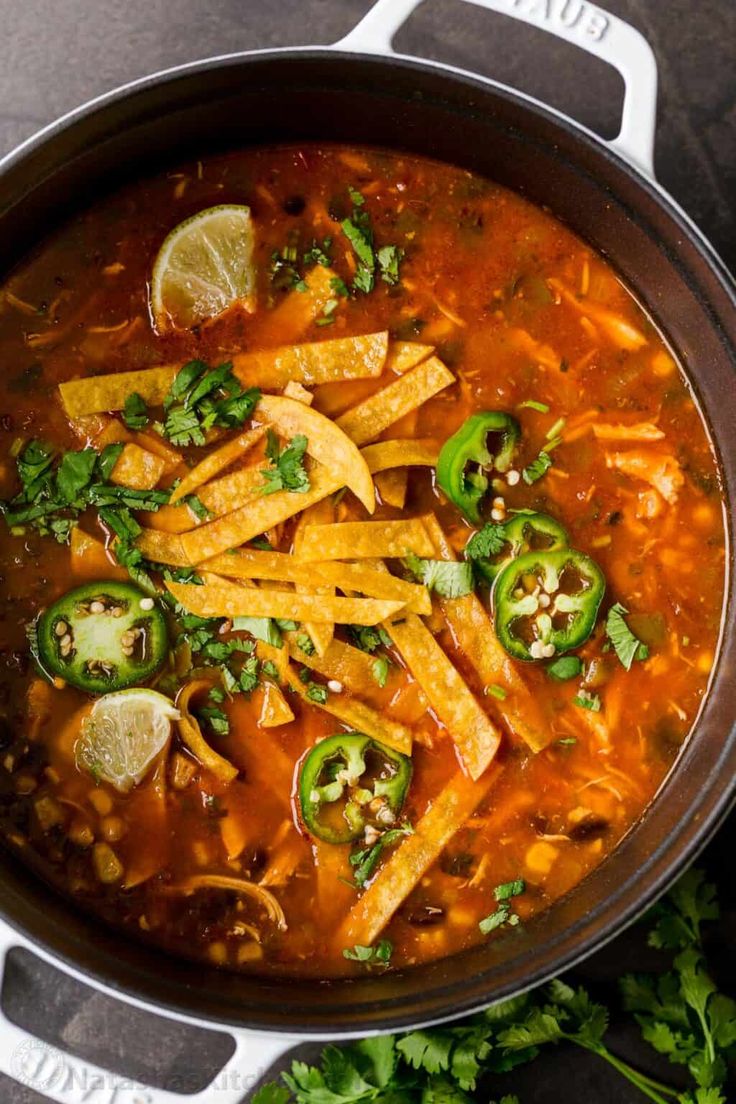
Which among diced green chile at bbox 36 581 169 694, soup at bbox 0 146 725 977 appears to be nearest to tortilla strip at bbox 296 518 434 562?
soup at bbox 0 146 725 977

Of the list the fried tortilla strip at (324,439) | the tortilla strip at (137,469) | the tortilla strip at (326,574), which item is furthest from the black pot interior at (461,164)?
the tortilla strip at (326,574)

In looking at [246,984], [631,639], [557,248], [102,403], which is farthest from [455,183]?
[246,984]

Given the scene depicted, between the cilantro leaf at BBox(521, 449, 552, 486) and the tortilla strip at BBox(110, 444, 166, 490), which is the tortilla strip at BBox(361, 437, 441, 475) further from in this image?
the tortilla strip at BBox(110, 444, 166, 490)

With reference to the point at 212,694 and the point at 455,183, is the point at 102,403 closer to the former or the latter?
the point at 212,694

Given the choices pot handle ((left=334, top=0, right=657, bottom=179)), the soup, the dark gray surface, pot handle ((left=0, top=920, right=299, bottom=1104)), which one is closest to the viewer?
pot handle ((left=334, top=0, right=657, bottom=179))

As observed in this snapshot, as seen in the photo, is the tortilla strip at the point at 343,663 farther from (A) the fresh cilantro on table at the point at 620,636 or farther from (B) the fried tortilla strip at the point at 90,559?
(A) the fresh cilantro on table at the point at 620,636
